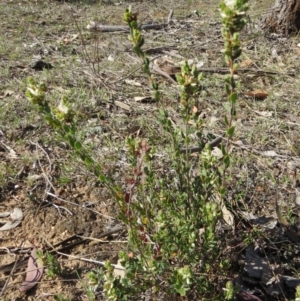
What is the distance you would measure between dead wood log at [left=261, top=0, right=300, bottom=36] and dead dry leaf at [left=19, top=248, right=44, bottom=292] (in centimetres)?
429

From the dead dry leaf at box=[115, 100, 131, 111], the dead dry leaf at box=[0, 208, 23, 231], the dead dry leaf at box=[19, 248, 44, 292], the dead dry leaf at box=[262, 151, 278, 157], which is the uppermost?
the dead dry leaf at box=[115, 100, 131, 111]

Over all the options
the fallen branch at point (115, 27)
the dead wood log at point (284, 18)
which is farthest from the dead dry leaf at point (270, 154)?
the fallen branch at point (115, 27)

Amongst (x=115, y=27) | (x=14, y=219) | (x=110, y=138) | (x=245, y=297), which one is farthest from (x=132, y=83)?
(x=245, y=297)

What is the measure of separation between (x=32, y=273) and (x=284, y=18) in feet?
14.5

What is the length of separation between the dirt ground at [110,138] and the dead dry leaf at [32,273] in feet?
0.11

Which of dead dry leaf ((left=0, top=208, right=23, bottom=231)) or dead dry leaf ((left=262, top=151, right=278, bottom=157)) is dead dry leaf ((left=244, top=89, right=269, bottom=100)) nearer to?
dead dry leaf ((left=262, top=151, right=278, bottom=157))

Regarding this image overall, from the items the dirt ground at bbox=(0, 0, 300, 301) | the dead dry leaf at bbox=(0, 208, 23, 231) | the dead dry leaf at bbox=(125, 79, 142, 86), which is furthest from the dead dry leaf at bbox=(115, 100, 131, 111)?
the dead dry leaf at bbox=(0, 208, 23, 231)

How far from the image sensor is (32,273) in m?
2.57

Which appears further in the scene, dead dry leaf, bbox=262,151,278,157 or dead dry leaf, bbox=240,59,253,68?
dead dry leaf, bbox=240,59,253,68

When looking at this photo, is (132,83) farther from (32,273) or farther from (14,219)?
(32,273)

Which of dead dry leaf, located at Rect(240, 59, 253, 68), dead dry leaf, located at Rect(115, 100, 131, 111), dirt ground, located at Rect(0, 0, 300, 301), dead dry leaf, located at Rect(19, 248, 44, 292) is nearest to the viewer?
dead dry leaf, located at Rect(19, 248, 44, 292)

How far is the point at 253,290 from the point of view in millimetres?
2295

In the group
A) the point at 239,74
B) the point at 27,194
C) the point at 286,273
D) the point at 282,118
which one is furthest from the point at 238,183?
the point at 239,74

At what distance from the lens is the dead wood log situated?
214 inches
